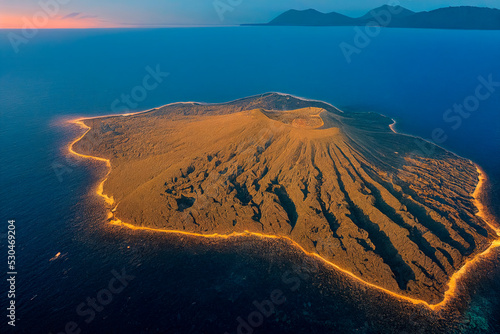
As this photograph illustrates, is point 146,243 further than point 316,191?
No

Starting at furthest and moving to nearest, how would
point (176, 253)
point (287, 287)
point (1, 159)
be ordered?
point (1, 159) < point (176, 253) < point (287, 287)

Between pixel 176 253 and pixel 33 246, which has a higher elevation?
pixel 33 246

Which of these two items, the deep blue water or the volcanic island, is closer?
the deep blue water

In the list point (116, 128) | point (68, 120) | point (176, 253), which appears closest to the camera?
point (176, 253)

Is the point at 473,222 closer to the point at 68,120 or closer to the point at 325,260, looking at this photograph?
the point at 325,260

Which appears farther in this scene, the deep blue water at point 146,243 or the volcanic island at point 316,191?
the volcanic island at point 316,191

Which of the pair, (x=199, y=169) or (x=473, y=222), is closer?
(x=473, y=222)

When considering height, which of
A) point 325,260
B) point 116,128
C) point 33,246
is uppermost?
point 116,128

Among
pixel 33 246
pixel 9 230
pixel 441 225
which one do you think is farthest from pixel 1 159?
pixel 441 225
